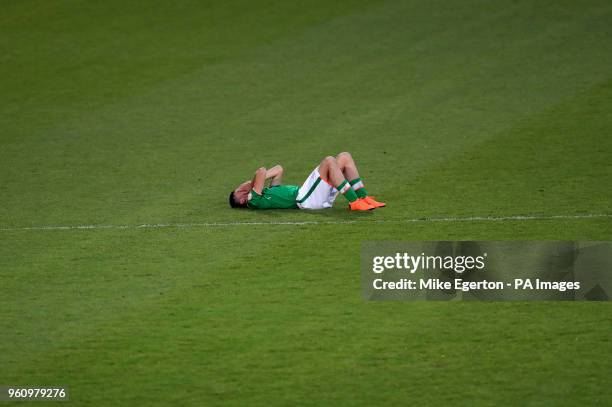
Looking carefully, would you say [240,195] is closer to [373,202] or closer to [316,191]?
[316,191]

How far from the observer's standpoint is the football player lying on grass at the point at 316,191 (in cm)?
1169

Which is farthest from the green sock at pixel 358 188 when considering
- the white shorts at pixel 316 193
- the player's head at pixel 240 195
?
the player's head at pixel 240 195

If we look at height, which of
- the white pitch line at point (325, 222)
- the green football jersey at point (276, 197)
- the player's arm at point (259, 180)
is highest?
the player's arm at point (259, 180)

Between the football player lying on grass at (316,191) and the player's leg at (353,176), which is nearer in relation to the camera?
the football player lying on grass at (316,191)

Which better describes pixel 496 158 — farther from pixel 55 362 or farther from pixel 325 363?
pixel 55 362

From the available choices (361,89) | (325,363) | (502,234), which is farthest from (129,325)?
(361,89)

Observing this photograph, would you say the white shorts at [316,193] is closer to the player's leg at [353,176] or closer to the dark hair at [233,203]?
the player's leg at [353,176]

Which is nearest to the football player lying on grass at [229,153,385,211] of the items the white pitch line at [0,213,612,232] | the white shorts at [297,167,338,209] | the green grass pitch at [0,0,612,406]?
the white shorts at [297,167,338,209]

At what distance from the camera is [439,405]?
750 centimetres

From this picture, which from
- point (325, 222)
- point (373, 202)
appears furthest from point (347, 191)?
point (325, 222)

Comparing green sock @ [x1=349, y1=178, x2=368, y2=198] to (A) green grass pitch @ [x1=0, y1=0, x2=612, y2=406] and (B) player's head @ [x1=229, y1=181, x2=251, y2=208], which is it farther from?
(B) player's head @ [x1=229, y1=181, x2=251, y2=208]

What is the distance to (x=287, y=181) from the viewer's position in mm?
13062

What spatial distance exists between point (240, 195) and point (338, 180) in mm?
1135

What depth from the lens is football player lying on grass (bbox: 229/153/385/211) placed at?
11.7 metres
